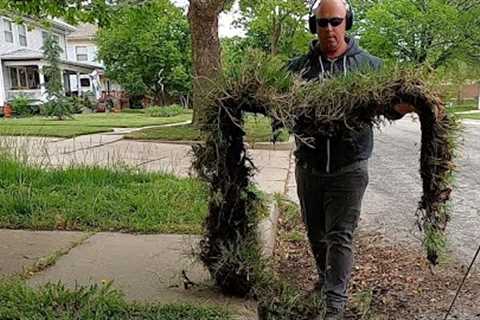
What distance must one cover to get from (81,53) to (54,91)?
20.6 metres

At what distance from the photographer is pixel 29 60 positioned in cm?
2878

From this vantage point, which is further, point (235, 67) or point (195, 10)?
point (195, 10)

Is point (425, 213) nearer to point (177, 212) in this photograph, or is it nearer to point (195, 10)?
point (177, 212)

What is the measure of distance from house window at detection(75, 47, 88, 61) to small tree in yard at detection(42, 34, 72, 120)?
16192 mm

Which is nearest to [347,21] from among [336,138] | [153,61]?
[336,138]

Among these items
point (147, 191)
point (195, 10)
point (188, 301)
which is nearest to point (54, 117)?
point (195, 10)

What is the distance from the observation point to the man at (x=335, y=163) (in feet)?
8.20

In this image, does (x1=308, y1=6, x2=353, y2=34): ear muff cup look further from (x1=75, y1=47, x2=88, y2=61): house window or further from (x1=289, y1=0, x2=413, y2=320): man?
(x1=75, y1=47, x2=88, y2=61): house window

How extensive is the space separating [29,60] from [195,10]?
20.6 metres

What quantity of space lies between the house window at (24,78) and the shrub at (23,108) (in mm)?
4201

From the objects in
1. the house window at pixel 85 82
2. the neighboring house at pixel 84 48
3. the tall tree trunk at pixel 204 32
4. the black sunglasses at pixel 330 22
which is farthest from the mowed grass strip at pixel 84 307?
the neighboring house at pixel 84 48

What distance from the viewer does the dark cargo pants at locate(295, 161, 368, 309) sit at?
2541mm

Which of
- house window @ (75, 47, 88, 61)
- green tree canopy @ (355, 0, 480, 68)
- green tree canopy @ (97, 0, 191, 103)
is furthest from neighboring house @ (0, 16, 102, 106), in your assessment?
green tree canopy @ (355, 0, 480, 68)

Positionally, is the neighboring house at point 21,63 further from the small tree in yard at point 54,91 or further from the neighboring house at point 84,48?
the neighboring house at point 84,48
